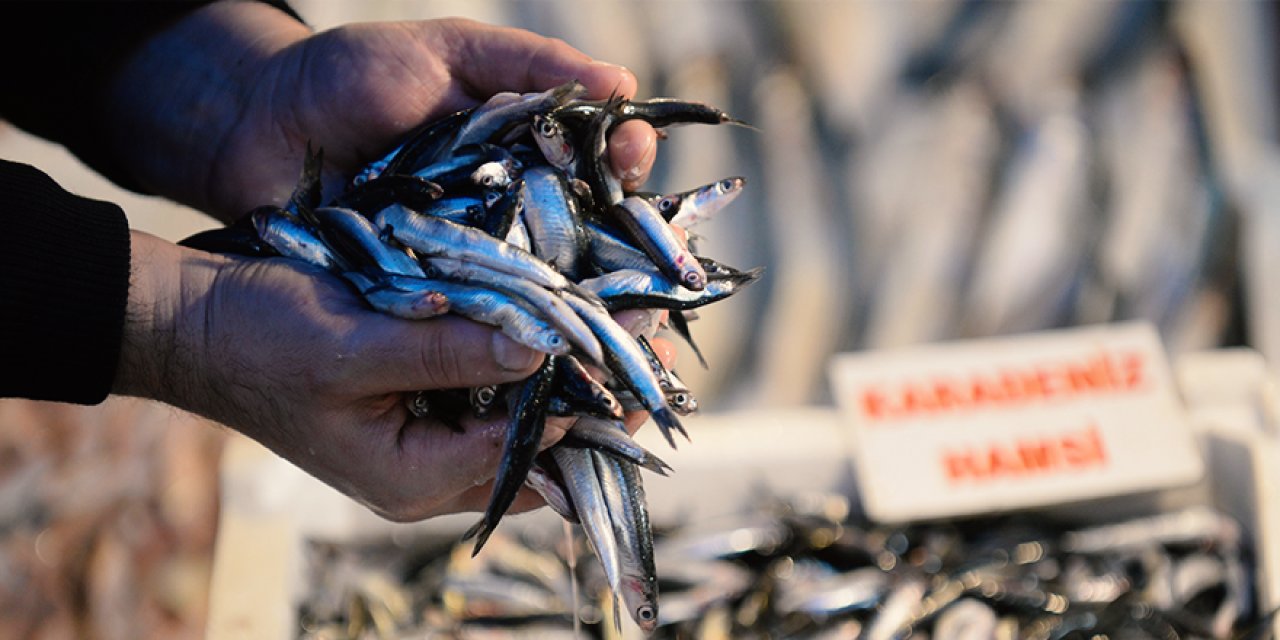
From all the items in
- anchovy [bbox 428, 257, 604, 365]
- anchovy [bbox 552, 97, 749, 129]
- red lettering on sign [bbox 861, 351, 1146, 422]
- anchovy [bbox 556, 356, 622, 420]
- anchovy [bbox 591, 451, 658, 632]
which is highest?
anchovy [bbox 552, 97, 749, 129]

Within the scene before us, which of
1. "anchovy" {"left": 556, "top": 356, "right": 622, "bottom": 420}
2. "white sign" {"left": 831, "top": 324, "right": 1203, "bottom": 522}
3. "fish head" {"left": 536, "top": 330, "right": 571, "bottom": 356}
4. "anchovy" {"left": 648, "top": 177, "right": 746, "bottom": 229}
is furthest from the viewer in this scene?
"white sign" {"left": 831, "top": 324, "right": 1203, "bottom": 522}

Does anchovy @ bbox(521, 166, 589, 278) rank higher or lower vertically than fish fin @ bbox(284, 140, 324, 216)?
higher

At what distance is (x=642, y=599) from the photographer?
142cm

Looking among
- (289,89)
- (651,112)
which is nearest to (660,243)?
(651,112)

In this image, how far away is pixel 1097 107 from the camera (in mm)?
3375

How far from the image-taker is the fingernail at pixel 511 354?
118 cm

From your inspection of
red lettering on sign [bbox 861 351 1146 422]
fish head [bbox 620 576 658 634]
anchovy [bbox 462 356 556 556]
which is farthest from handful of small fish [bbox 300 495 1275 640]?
anchovy [bbox 462 356 556 556]

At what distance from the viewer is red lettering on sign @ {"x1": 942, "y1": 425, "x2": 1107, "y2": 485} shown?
246 centimetres

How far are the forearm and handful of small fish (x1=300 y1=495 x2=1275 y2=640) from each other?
0.84m

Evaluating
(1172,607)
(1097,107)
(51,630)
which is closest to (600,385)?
(1172,607)

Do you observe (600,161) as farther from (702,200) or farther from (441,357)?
(441,357)

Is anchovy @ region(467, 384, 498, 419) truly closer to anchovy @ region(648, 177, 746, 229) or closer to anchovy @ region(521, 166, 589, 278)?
anchovy @ region(521, 166, 589, 278)

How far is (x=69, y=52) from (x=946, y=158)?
7.93 ft

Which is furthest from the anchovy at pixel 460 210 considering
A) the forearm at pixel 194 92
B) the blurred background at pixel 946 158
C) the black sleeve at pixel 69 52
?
the blurred background at pixel 946 158
